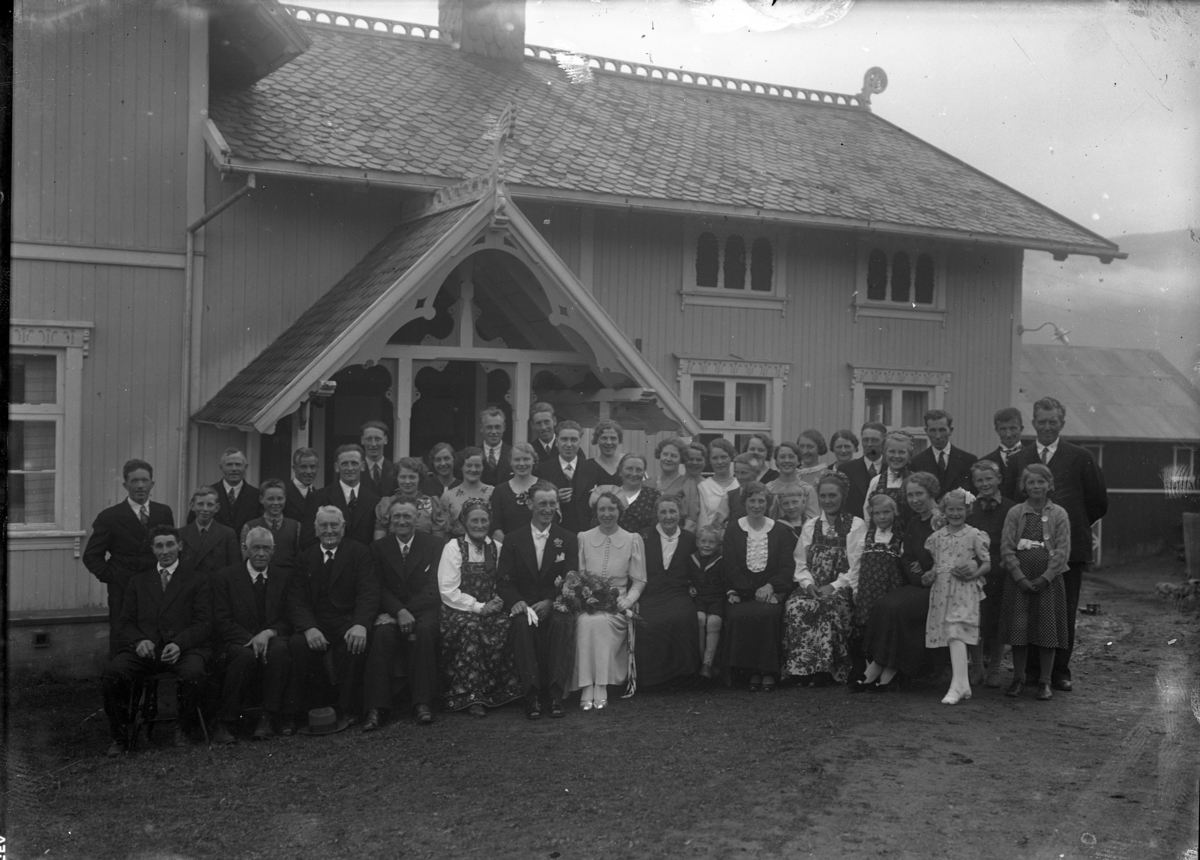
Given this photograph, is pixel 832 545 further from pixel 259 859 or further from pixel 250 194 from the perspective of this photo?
pixel 250 194

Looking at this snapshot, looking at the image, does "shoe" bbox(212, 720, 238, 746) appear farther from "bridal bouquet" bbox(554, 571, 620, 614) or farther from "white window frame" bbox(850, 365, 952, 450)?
"white window frame" bbox(850, 365, 952, 450)

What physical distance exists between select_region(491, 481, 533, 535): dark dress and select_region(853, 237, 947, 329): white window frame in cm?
657

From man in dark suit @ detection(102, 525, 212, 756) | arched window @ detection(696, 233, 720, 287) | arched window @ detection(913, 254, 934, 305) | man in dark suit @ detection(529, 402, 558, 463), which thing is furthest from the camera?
arched window @ detection(913, 254, 934, 305)

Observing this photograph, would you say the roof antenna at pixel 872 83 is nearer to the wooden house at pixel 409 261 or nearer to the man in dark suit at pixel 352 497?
the wooden house at pixel 409 261

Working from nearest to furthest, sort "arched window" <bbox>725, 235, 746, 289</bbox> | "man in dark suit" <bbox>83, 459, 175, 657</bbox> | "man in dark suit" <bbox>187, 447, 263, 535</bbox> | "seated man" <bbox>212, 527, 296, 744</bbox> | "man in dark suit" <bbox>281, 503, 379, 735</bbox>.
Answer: "seated man" <bbox>212, 527, 296, 744</bbox> → "man in dark suit" <bbox>281, 503, 379, 735</bbox> → "man in dark suit" <bbox>83, 459, 175, 657</bbox> → "man in dark suit" <bbox>187, 447, 263, 535</bbox> → "arched window" <bbox>725, 235, 746, 289</bbox>

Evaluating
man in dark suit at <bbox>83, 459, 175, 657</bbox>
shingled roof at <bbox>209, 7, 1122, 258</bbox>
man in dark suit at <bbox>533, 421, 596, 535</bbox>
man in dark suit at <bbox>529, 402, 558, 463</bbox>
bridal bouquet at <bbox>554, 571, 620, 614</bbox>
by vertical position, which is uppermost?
shingled roof at <bbox>209, 7, 1122, 258</bbox>

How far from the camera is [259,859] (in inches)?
202

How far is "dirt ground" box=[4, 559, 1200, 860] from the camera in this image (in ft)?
17.4

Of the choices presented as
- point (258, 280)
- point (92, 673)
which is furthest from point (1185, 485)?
point (92, 673)

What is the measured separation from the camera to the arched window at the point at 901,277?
14.0 m

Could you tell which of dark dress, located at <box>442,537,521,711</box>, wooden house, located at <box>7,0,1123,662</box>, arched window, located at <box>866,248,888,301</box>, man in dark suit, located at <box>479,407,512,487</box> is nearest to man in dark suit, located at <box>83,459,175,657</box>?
wooden house, located at <box>7,0,1123,662</box>

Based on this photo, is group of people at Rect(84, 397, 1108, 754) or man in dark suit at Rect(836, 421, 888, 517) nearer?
group of people at Rect(84, 397, 1108, 754)

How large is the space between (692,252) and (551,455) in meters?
4.47

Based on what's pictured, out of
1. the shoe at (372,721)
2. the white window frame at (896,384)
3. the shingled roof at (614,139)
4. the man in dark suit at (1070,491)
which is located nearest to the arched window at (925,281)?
the shingled roof at (614,139)
